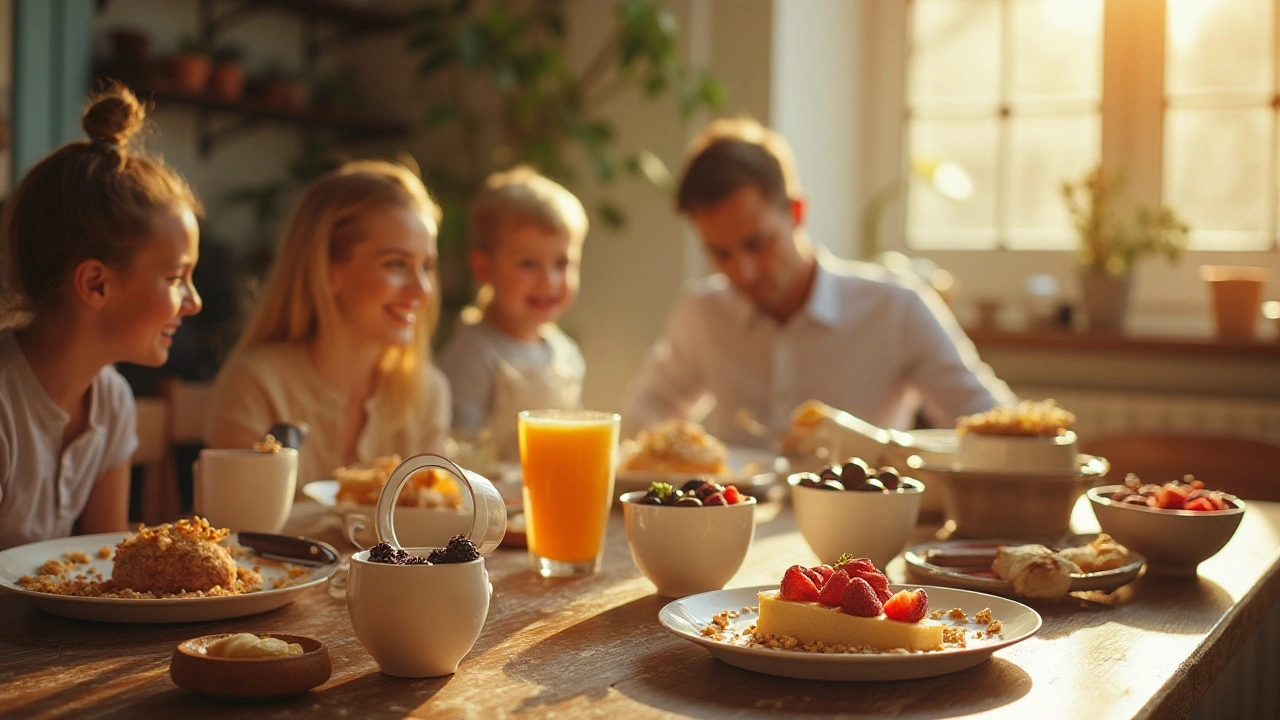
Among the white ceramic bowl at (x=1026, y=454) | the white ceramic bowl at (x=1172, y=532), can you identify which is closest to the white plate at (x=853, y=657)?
the white ceramic bowl at (x=1172, y=532)

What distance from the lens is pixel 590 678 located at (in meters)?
0.85

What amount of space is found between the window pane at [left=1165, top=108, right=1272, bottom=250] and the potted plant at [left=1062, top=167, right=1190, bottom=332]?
0.38 feet

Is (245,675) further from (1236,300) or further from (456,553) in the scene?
(1236,300)

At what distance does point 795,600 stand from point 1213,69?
3034mm

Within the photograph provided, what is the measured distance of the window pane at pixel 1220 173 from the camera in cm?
332

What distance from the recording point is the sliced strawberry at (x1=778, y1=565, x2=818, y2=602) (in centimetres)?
90

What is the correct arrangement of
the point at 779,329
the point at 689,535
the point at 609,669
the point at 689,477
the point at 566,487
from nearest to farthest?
1. the point at 609,669
2. the point at 689,535
3. the point at 566,487
4. the point at 689,477
5. the point at 779,329

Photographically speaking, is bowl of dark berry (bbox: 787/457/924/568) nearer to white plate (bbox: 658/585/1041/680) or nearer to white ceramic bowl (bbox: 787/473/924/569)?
white ceramic bowl (bbox: 787/473/924/569)

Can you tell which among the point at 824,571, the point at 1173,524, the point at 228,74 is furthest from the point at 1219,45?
the point at 824,571

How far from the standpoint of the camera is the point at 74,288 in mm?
1323

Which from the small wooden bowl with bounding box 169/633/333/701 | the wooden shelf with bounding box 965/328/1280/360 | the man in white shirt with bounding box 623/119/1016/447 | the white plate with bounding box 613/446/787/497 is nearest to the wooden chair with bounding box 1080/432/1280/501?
the man in white shirt with bounding box 623/119/1016/447

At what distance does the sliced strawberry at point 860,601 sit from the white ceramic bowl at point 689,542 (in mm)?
219

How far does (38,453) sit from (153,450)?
2.52 ft

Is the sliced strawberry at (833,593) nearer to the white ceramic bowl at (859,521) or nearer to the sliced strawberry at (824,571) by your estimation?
the sliced strawberry at (824,571)
